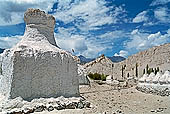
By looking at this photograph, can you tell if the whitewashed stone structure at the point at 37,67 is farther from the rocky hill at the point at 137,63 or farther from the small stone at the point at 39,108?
the rocky hill at the point at 137,63

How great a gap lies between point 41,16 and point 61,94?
17.5 ft

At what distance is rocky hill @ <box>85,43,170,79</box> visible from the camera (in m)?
69.1

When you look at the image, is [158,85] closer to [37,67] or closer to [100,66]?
[37,67]

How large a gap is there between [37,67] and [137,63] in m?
78.7

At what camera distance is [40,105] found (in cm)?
1039

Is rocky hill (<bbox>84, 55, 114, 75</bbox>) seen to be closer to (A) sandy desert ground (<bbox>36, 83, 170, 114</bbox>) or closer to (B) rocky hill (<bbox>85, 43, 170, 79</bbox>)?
(B) rocky hill (<bbox>85, 43, 170, 79</bbox>)

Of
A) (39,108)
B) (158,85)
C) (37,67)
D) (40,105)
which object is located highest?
(37,67)

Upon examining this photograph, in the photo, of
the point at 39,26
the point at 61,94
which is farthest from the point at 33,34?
the point at 61,94

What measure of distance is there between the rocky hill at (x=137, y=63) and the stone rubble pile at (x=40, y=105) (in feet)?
173

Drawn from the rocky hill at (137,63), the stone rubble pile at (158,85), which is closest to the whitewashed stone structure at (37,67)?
the stone rubble pile at (158,85)

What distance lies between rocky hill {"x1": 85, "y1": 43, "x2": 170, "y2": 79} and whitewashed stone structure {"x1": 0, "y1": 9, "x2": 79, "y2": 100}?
171ft

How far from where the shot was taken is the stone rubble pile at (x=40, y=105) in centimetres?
979

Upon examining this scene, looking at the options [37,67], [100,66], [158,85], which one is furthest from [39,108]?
[100,66]

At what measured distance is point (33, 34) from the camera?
1251 centimetres
